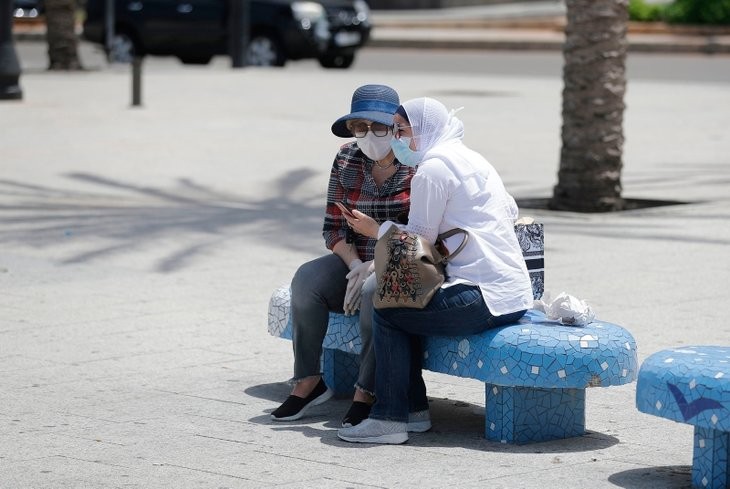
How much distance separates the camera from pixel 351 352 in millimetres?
6559

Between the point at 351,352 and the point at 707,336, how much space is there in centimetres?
219

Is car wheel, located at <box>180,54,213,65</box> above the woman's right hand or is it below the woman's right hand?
below

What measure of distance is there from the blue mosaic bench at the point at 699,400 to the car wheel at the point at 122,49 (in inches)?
1014

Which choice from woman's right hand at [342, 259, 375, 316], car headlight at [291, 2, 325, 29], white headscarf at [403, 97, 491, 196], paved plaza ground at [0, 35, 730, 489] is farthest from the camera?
car headlight at [291, 2, 325, 29]

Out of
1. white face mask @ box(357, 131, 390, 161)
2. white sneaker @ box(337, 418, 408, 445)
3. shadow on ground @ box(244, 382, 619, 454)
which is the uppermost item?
white face mask @ box(357, 131, 390, 161)

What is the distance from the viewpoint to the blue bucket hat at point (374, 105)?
6.38 meters

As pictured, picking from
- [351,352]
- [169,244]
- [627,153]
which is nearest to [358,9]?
[627,153]

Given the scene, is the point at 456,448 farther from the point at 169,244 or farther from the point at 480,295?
the point at 169,244

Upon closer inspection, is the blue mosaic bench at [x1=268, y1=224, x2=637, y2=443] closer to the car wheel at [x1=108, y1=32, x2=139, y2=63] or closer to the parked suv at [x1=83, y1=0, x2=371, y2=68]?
the parked suv at [x1=83, y1=0, x2=371, y2=68]

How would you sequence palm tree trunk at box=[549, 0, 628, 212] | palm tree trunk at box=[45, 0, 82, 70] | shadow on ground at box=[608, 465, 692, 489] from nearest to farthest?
shadow on ground at box=[608, 465, 692, 489] → palm tree trunk at box=[549, 0, 628, 212] → palm tree trunk at box=[45, 0, 82, 70]

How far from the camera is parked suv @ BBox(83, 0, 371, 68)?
28812 mm

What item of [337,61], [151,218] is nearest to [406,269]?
[151,218]

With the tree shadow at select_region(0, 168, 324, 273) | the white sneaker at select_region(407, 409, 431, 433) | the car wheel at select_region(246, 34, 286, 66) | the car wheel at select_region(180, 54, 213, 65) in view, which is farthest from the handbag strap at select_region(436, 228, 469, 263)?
the car wheel at select_region(180, 54, 213, 65)

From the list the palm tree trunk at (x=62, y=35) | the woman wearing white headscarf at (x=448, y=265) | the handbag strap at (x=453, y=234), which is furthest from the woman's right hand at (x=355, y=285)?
the palm tree trunk at (x=62, y=35)
